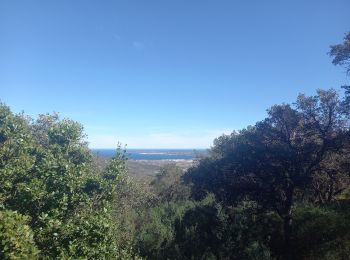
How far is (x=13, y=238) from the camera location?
949 cm

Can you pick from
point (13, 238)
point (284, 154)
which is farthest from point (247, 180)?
point (13, 238)

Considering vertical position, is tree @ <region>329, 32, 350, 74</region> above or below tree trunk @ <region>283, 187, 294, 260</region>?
above

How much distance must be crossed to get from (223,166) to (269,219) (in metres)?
6.07

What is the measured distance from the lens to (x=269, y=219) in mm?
27531

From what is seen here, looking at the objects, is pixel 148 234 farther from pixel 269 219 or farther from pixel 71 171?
pixel 71 171

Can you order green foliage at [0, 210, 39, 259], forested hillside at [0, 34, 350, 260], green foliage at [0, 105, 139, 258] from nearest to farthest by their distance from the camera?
green foliage at [0, 210, 39, 259], green foliage at [0, 105, 139, 258], forested hillside at [0, 34, 350, 260]

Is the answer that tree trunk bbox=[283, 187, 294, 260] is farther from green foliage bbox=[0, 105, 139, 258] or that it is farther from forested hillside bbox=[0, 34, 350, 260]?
green foliage bbox=[0, 105, 139, 258]

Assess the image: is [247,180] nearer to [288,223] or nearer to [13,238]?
[288,223]

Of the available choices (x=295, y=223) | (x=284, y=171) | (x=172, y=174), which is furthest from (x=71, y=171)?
(x=172, y=174)

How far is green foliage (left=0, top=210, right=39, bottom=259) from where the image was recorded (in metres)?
9.51

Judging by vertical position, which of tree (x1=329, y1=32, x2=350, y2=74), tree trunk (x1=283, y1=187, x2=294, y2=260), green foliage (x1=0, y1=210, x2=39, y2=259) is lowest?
tree trunk (x1=283, y1=187, x2=294, y2=260)

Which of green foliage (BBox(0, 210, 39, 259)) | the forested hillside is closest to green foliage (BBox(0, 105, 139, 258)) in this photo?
the forested hillside

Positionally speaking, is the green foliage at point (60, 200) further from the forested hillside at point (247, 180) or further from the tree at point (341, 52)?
the tree at point (341, 52)

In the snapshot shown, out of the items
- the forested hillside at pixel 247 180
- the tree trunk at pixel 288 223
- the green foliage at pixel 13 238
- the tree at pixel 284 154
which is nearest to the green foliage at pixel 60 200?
the forested hillside at pixel 247 180
